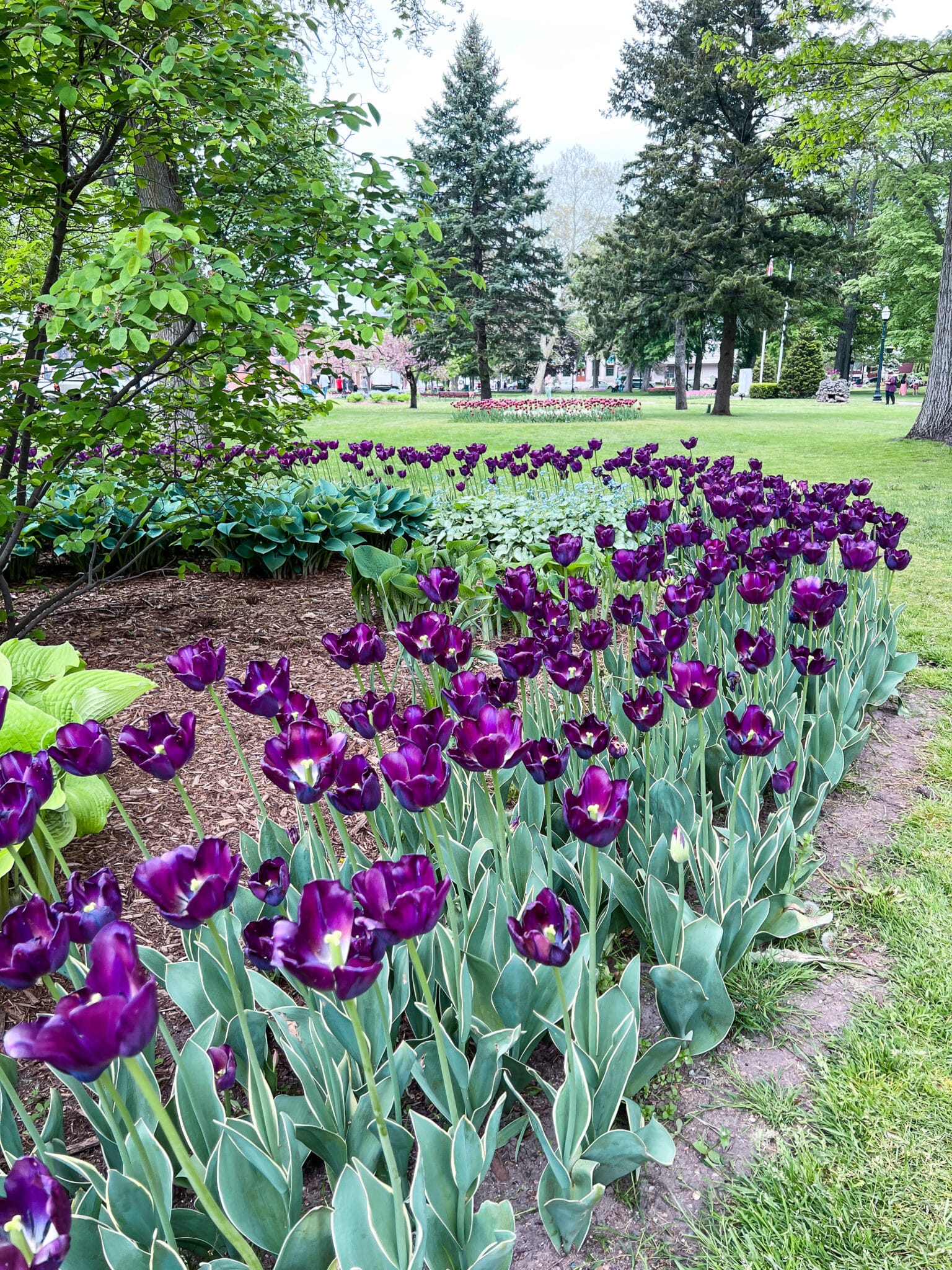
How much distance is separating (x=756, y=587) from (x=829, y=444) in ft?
46.4

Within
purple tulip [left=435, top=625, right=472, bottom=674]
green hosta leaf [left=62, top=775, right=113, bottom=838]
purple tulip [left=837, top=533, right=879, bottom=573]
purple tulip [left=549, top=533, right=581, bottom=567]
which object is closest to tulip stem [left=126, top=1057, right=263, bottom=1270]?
purple tulip [left=435, top=625, right=472, bottom=674]

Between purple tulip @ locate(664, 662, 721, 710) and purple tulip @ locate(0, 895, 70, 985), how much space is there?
1318 millimetres

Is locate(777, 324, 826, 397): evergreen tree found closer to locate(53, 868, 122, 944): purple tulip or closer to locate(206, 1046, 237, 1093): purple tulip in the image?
locate(206, 1046, 237, 1093): purple tulip

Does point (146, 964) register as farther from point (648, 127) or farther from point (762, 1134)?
point (648, 127)

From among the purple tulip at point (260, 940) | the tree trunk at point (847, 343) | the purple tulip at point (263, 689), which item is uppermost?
the tree trunk at point (847, 343)

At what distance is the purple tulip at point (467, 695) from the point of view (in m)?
1.58

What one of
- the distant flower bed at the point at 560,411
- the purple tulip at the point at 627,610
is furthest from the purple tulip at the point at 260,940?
the distant flower bed at the point at 560,411

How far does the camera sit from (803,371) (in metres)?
44.8

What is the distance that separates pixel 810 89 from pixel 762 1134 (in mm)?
14868

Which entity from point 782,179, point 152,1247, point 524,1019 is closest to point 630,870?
point 524,1019

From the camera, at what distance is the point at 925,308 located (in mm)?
33812

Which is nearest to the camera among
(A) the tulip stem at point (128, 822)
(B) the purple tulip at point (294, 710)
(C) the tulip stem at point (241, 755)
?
(A) the tulip stem at point (128, 822)

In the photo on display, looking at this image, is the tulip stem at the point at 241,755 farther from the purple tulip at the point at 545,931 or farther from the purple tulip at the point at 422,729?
the purple tulip at the point at 545,931

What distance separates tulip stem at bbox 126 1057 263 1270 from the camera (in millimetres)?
872
